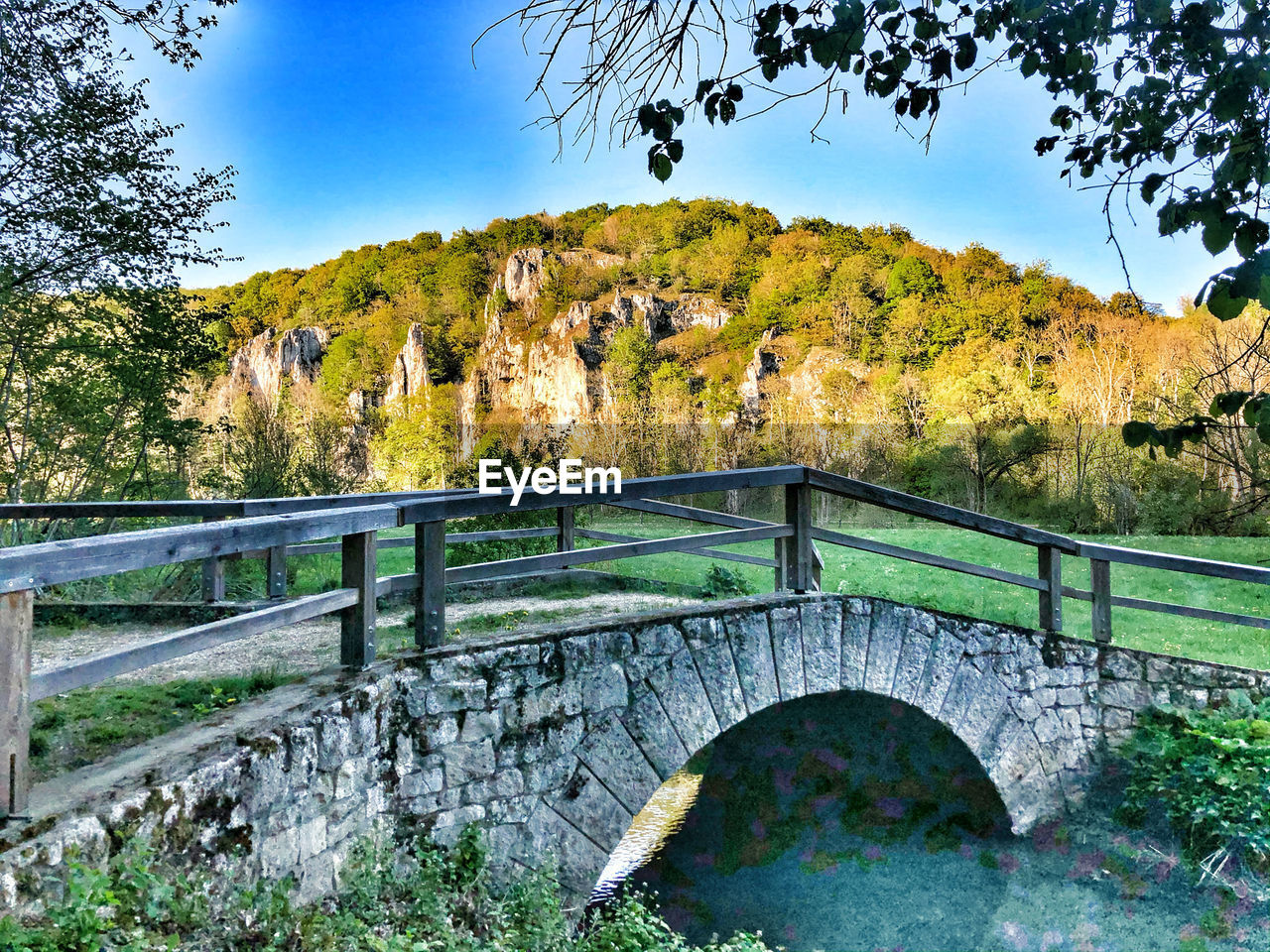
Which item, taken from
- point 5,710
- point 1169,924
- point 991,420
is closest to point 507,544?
point 1169,924

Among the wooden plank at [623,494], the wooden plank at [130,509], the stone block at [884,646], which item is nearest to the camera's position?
the wooden plank at [623,494]

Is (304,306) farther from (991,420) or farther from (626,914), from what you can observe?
(626,914)

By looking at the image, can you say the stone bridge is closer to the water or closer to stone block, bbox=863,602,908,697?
stone block, bbox=863,602,908,697

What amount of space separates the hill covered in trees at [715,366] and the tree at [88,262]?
72 centimetres

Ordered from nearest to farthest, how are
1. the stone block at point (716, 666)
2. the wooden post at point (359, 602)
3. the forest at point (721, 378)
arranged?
the wooden post at point (359, 602), the stone block at point (716, 666), the forest at point (721, 378)

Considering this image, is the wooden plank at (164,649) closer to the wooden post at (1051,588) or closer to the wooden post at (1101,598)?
the wooden post at (1051,588)

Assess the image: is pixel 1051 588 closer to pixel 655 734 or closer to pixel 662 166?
pixel 655 734

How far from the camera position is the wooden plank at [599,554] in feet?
11.0

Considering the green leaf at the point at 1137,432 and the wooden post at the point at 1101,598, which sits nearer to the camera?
the green leaf at the point at 1137,432

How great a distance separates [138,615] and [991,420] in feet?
67.9

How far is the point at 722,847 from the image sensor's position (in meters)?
5.70

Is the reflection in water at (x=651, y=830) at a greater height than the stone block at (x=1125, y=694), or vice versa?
the stone block at (x=1125, y=694)

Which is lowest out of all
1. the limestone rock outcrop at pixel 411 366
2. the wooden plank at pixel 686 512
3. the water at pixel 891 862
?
the water at pixel 891 862

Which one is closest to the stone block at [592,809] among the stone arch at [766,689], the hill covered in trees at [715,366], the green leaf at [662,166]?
the stone arch at [766,689]
